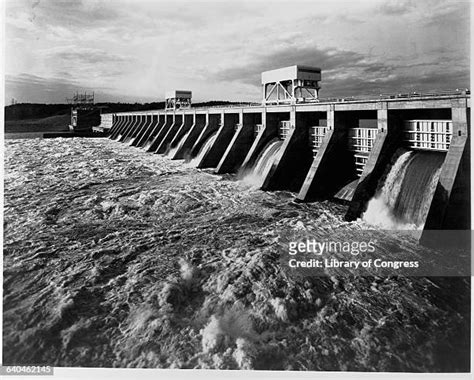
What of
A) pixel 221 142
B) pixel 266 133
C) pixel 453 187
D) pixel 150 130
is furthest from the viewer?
pixel 150 130

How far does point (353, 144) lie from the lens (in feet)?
35.5

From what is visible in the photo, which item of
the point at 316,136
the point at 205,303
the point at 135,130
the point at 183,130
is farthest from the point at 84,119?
the point at 205,303

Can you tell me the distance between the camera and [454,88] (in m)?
7.14

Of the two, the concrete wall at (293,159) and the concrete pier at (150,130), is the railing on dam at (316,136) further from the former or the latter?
the concrete pier at (150,130)

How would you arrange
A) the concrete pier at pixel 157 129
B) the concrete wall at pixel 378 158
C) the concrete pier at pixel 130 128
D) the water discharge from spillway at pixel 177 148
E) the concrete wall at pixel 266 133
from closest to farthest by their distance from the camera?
the concrete wall at pixel 378 158
the concrete wall at pixel 266 133
the water discharge from spillway at pixel 177 148
the concrete pier at pixel 157 129
the concrete pier at pixel 130 128

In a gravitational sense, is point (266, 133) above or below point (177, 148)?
above

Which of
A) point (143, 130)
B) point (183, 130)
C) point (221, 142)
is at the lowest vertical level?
point (221, 142)

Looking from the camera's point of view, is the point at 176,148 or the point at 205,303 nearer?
the point at 205,303

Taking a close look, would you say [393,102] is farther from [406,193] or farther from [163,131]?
[163,131]

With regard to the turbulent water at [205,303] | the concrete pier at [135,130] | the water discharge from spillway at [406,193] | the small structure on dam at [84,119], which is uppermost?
the small structure on dam at [84,119]

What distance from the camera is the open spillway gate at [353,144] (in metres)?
6.88

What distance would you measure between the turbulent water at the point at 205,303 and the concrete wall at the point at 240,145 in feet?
22.2

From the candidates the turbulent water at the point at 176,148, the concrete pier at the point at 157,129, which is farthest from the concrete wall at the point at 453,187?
the concrete pier at the point at 157,129

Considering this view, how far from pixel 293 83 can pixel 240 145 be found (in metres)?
3.29
